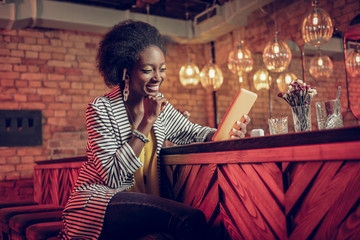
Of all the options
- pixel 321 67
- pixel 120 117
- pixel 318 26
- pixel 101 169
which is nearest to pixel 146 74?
pixel 120 117

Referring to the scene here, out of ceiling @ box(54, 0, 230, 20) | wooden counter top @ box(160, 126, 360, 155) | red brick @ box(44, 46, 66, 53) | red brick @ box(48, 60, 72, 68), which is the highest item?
ceiling @ box(54, 0, 230, 20)

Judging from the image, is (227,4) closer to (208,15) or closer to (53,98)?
(208,15)

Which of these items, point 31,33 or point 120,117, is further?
point 31,33

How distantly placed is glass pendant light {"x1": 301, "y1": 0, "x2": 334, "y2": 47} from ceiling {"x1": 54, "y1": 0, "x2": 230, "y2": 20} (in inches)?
81.7

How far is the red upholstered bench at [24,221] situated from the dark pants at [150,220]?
0.79 metres

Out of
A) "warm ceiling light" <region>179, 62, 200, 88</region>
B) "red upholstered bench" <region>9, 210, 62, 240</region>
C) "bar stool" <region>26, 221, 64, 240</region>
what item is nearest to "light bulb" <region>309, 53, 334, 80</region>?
"warm ceiling light" <region>179, 62, 200, 88</region>

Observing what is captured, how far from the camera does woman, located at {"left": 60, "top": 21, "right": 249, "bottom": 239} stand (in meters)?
1.38

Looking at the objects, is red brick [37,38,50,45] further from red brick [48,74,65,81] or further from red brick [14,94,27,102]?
red brick [14,94,27,102]

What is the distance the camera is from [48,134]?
5.13m

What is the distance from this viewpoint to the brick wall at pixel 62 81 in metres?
4.88

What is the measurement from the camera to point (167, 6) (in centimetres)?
549

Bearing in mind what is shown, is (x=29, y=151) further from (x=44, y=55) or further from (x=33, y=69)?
(x=44, y=55)

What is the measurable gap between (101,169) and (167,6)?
4.39 metres

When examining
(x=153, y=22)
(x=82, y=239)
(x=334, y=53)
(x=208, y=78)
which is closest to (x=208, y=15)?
(x=153, y=22)
